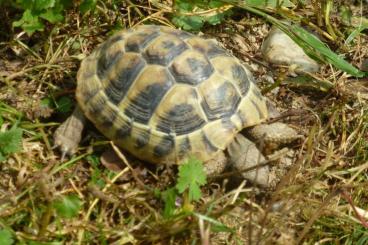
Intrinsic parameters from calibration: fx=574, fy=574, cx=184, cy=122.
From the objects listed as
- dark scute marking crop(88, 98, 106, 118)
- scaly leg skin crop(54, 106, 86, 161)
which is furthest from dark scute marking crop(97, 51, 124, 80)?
scaly leg skin crop(54, 106, 86, 161)

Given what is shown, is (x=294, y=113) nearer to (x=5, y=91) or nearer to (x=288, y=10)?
(x=288, y=10)

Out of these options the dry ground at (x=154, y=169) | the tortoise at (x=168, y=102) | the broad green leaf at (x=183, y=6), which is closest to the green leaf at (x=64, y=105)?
the dry ground at (x=154, y=169)

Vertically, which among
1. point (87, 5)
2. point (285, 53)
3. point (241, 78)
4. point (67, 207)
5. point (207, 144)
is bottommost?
point (67, 207)

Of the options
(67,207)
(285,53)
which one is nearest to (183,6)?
(285,53)

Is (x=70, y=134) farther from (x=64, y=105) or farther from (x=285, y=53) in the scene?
(x=285, y=53)

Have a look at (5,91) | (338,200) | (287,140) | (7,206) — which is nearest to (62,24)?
(5,91)

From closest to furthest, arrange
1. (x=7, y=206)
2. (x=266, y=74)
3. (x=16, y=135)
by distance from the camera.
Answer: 1. (x=7, y=206)
2. (x=16, y=135)
3. (x=266, y=74)

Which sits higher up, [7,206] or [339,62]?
[339,62]
